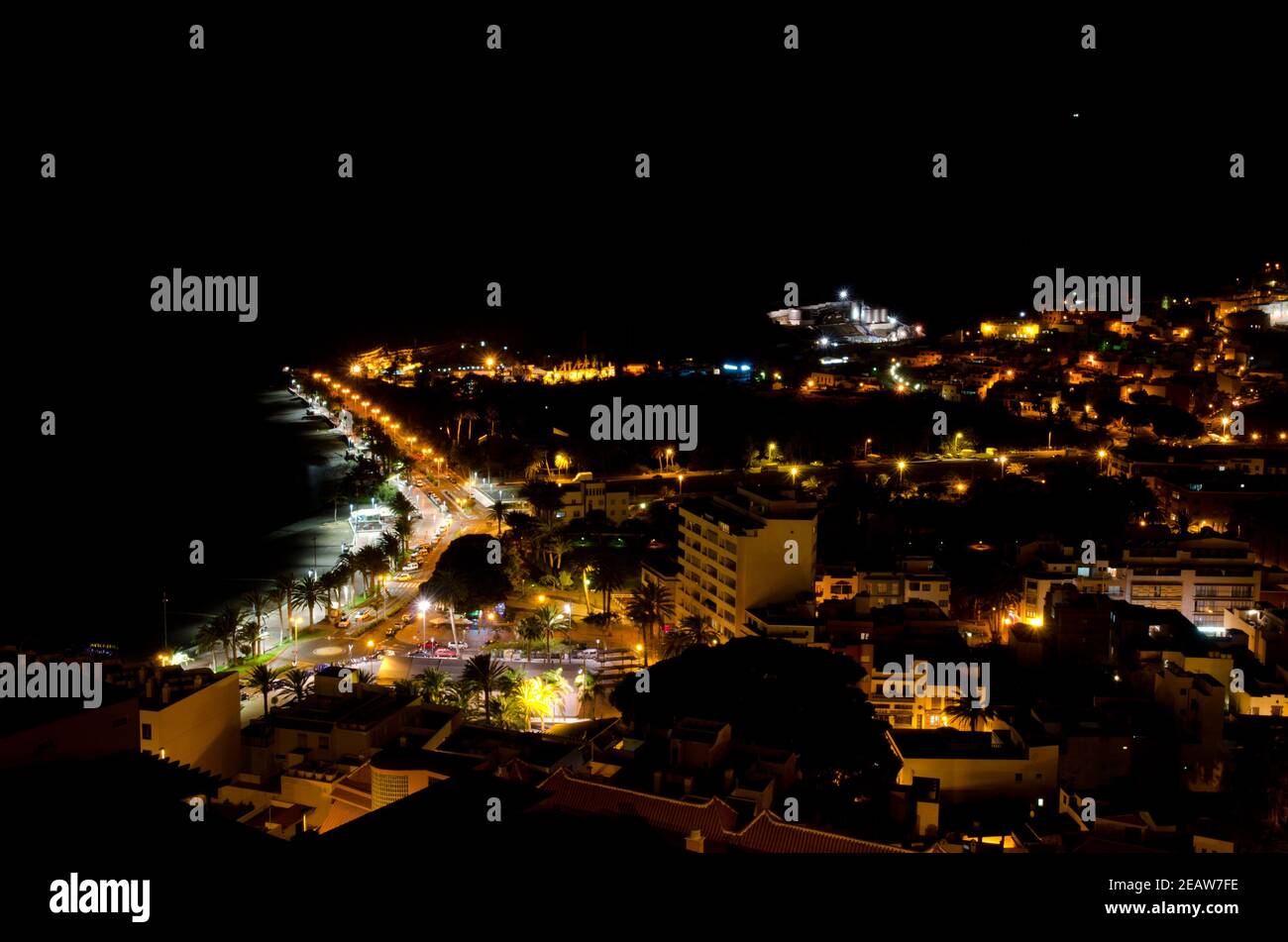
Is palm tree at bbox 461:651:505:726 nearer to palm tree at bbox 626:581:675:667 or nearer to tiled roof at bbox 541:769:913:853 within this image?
palm tree at bbox 626:581:675:667

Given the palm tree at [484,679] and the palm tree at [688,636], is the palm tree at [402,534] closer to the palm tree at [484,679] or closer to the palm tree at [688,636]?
the palm tree at [688,636]

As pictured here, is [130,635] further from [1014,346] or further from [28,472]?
[1014,346]

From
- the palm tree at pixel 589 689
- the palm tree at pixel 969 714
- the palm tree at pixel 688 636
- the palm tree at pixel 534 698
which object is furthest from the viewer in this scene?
the palm tree at pixel 688 636

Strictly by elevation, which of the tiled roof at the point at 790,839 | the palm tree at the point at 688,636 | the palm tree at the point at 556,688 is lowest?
the palm tree at the point at 556,688

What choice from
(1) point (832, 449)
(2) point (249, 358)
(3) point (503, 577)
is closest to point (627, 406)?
(1) point (832, 449)

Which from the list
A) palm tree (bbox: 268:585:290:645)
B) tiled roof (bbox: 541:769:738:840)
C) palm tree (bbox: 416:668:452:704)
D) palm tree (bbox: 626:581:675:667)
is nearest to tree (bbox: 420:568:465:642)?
palm tree (bbox: 268:585:290:645)

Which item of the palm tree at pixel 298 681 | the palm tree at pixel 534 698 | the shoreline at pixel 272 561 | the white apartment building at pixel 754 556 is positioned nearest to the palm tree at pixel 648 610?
the white apartment building at pixel 754 556
